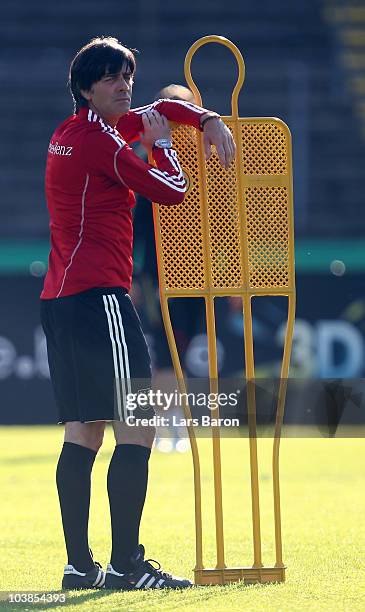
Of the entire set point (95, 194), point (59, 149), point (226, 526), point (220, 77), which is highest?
point (220, 77)

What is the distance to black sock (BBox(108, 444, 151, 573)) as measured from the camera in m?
3.91

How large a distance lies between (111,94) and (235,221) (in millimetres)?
532

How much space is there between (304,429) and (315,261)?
1.46 metres

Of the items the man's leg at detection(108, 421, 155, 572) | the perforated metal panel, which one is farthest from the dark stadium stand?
the man's leg at detection(108, 421, 155, 572)

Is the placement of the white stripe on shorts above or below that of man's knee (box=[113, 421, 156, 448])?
above

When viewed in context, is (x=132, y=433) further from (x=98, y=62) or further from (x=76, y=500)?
(x=98, y=62)

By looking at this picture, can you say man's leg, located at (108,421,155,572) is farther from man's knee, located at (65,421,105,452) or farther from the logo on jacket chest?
the logo on jacket chest

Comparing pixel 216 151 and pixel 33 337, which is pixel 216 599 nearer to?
pixel 216 151

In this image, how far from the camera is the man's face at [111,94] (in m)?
3.89

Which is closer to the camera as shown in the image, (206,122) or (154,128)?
(206,122)

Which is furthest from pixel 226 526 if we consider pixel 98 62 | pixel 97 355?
pixel 98 62

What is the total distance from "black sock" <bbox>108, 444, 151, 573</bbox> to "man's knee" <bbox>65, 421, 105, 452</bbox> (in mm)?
103

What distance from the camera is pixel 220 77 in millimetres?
13953

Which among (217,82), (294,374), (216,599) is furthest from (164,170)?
(217,82)
